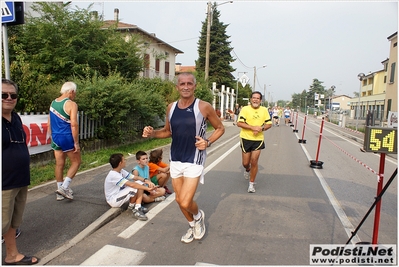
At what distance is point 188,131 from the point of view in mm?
3545

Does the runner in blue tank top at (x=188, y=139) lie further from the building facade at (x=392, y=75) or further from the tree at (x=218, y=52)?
the tree at (x=218, y=52)

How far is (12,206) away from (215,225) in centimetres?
254

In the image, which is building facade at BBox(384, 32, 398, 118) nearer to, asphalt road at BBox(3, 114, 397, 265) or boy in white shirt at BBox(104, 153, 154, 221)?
asphalt road at BBox(3, 114, 397, 265)

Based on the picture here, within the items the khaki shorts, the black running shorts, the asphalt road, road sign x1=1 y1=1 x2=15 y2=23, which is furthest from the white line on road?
road sign x1=1 y1=1 x2=15 y2=23

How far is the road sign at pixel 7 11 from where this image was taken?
4730 mm

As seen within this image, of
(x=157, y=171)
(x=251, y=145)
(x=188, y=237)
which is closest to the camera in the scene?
(x=188, y=237)

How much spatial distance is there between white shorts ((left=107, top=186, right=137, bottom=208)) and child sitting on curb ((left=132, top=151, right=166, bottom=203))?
0.26m

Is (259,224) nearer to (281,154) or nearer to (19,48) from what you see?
(281,154)

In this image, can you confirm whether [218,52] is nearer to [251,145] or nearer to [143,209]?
[251,145]

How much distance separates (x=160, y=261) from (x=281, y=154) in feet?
28.1

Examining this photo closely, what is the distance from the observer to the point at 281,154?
11141 millimetres

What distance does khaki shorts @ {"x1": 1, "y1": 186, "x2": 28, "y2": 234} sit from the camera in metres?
2.90

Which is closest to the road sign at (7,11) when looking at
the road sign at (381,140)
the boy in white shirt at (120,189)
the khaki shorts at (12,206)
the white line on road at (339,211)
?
the boy in white shirt at (120,189)

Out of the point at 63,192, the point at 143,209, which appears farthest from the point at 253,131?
the point at 63,192
